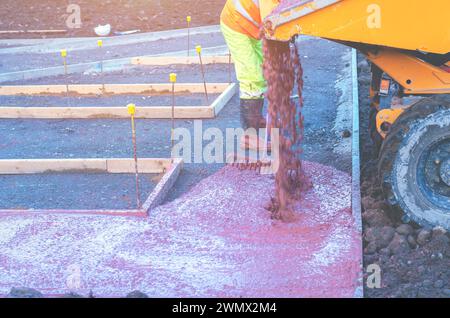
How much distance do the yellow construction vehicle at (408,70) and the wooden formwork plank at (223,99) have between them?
3.25 meters

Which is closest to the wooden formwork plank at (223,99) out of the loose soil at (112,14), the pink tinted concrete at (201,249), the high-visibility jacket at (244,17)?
the high-visibility jacket at (244,17)

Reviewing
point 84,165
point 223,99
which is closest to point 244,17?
point 84,165

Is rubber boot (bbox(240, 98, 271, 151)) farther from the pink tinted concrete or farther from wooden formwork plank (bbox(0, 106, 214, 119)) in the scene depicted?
wooden formwork plank (bbox(0, 106, 214, 119))

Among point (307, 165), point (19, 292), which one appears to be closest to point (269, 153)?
point (307, 165)

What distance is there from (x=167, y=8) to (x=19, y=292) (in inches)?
504

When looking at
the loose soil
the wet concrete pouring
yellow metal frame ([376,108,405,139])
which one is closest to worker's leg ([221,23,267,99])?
the wet concrete pouring

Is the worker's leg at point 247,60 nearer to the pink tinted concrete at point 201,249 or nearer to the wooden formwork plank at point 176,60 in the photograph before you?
the pink tinted concrete at point 201,249

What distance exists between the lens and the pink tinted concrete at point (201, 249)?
4.76 meters

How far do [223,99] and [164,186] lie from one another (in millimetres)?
2928

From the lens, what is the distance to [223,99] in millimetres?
9070

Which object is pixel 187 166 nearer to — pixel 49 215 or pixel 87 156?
pixel 87 156

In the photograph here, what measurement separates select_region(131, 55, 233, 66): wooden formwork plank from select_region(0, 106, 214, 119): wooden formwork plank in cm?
283

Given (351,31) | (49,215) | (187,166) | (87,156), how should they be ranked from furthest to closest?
1. (87,156)
2. (187,166)
3. (49,215)
4. (351,31)

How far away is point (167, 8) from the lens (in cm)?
1656
